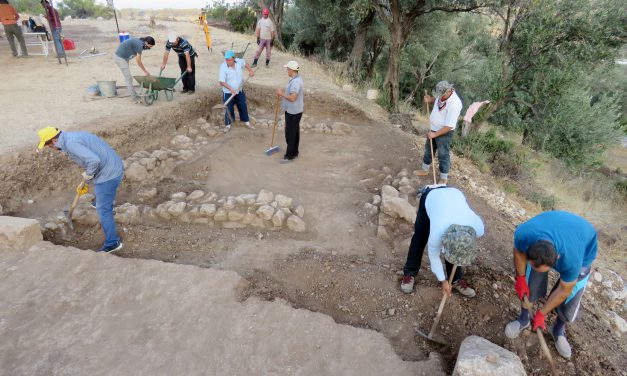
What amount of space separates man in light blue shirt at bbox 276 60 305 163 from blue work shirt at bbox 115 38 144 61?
3134 millimetres

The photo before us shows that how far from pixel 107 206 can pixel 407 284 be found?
11.3 feet

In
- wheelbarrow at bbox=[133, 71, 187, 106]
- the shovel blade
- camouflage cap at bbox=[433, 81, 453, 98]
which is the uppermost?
camouflage cap at bbox=[433, 81, 453, 98]

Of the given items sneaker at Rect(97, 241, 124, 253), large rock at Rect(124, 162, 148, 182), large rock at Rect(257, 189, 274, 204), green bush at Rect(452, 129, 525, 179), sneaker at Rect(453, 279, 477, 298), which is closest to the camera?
sneaker at Rect(453, 279, 477, 298)

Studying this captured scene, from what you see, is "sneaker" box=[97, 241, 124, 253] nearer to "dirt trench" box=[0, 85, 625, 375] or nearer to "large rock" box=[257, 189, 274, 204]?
"dirt trench" box=[0, 85, 625, 375]

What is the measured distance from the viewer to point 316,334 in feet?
10.7

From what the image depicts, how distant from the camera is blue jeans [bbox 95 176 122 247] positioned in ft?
13.8

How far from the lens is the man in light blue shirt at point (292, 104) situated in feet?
19.1

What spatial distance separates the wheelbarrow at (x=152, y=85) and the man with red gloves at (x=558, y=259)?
656cm

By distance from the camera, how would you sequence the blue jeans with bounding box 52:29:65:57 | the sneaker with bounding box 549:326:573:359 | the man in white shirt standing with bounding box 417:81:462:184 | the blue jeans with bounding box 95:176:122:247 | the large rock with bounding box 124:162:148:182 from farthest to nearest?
the blue jeans with bounding box 52:29:65:57, the large rock with bounding box 124:162:148:182, the man in white shirt standing with bounding box 417:81:462:184, the blue jeans with bounding box 95:176:122:247, the sneaker with bounding box 549:326:573:359

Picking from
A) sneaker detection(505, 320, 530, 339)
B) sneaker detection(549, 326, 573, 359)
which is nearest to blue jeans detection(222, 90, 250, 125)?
sneaker detection(505, 320, 530, 339)

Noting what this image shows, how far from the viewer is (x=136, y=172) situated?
5.78 meters

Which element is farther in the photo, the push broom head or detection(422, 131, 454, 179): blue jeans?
the push broom head

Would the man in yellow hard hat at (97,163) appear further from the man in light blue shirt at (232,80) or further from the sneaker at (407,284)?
the sneaker at (407,284)

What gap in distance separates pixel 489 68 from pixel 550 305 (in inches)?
336
